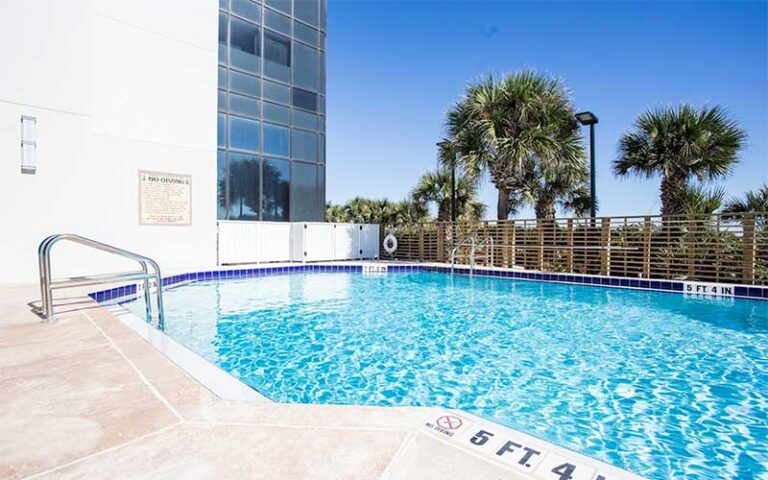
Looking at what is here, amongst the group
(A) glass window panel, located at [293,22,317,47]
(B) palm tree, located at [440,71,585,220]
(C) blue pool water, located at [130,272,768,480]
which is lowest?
(C) blue pool water, located at [130,272,768,480]

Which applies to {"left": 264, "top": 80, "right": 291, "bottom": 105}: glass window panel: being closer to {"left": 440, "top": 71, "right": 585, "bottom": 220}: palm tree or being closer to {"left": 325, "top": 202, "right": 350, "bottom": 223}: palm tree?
{"left": 440, "top": 71, "right": 585, "bottom": 220}: palm tree

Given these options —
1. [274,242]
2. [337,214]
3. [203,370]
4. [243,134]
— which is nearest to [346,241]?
[274,242]

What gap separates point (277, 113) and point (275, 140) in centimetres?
87

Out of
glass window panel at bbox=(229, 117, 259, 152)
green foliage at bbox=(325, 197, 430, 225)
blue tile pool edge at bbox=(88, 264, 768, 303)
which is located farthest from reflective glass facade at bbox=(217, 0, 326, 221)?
green foliage at bbox=(325, 197, 430, 225)

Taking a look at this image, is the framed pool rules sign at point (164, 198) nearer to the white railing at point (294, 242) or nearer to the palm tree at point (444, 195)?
the white railing at point (294, 242)

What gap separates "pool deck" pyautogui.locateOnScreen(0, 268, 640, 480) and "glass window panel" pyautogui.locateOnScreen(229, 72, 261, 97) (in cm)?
1122

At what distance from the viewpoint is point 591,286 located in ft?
31.3

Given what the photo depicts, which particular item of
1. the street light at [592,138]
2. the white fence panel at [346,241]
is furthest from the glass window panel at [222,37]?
the street light at [592,138]

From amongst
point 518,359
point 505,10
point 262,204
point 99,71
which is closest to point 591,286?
point 518,359

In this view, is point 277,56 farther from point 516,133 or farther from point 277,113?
point 516,133

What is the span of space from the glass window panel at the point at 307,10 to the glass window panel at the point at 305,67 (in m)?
0.91

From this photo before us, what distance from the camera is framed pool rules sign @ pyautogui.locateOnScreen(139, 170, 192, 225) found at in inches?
375

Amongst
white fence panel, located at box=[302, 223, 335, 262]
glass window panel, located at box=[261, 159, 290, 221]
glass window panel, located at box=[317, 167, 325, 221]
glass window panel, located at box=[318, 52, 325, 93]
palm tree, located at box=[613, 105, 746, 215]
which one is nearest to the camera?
palm tree, located at box=[613, 105, 746, 215]

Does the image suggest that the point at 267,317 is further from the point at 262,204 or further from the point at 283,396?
the point at 262,204
